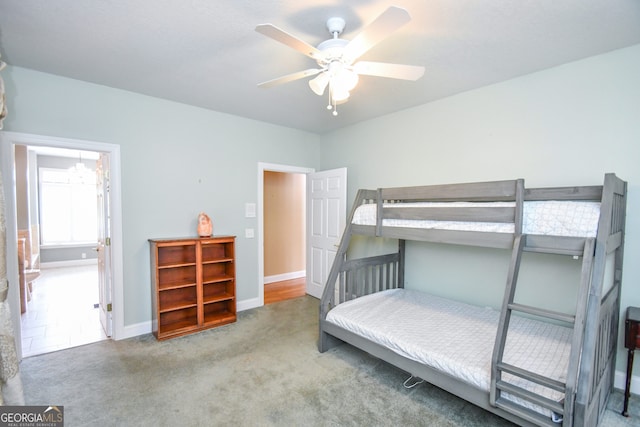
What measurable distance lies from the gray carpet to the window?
5434mm

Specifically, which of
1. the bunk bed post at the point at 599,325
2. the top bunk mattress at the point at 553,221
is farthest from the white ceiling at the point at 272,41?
the top bunk mattress at the point at 553,221

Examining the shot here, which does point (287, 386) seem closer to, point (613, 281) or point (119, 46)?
point (613, 281)

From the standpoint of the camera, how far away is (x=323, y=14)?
1814 mm

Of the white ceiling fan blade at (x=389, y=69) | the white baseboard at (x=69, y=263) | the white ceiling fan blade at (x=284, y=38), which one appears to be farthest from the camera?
the white baseboard at (x=69, y=263)

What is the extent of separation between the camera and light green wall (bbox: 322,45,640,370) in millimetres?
2236

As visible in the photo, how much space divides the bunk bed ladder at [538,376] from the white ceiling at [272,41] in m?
1.47

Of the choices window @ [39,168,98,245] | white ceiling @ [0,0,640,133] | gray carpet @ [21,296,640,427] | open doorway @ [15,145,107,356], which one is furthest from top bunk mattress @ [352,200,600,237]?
window @ [39,168,98,245]

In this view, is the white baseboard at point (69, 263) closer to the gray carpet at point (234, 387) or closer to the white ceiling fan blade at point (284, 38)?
the gray carpet at point (234, 387)

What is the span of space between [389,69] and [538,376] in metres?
1.93

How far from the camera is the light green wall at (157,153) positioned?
2.77 metres

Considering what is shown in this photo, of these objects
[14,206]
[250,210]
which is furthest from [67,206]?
[250,210]

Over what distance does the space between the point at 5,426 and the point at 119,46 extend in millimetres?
2495

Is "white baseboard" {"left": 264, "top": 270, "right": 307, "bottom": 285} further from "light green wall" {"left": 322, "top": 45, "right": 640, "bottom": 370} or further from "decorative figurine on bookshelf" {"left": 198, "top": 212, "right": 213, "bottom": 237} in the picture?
"light green wall" {"left": 322, "top": 45, "right": 640, "bottom": 370}

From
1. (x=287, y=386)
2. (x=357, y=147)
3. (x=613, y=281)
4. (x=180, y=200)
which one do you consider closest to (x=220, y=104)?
(x=180, y=200)
